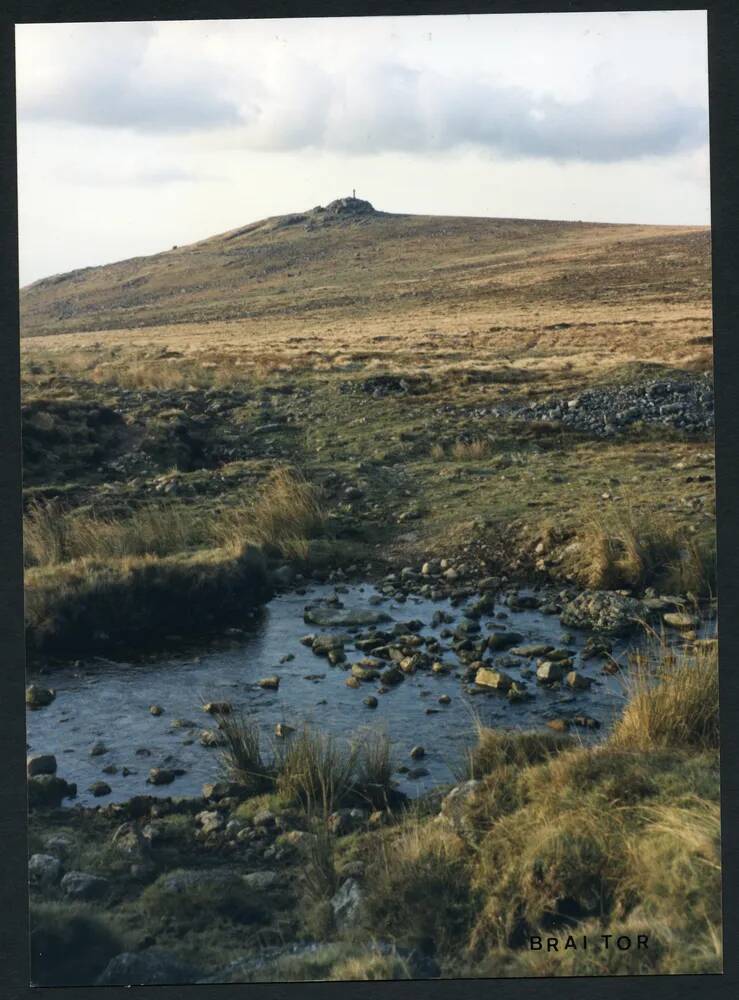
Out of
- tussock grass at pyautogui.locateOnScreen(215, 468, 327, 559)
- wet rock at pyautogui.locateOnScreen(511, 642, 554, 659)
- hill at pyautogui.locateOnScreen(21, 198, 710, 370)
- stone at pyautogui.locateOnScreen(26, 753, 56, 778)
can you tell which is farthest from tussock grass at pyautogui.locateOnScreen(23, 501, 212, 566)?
wet rock at pyautogui.locateOnScreen(511, 642, 554, 659)

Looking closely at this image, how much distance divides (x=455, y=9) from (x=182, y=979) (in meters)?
3.51

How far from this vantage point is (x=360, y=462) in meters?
9.13

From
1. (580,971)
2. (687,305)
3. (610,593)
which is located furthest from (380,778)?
(687,305)

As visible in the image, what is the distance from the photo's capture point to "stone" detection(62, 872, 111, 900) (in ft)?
14.3

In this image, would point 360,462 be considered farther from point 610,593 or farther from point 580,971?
point 580,971

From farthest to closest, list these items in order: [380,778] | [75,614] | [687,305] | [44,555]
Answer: [687,305]
[44,555]
[75,614]
[380,778]

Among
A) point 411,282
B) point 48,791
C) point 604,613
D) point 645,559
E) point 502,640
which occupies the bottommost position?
point 48,791

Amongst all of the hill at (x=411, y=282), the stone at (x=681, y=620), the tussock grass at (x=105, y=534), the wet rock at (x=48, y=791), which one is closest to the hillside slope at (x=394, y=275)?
the hill at (x=411, y=282)

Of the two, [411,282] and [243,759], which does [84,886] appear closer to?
[243,759]

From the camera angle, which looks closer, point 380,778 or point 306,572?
point 380,778

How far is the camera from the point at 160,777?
5.23 meters

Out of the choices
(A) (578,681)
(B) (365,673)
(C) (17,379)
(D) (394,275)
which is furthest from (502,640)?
(D) (394,275)

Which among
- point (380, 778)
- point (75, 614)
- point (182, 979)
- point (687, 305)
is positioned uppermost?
point (687, 305)

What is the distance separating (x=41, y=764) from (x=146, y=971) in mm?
1721
